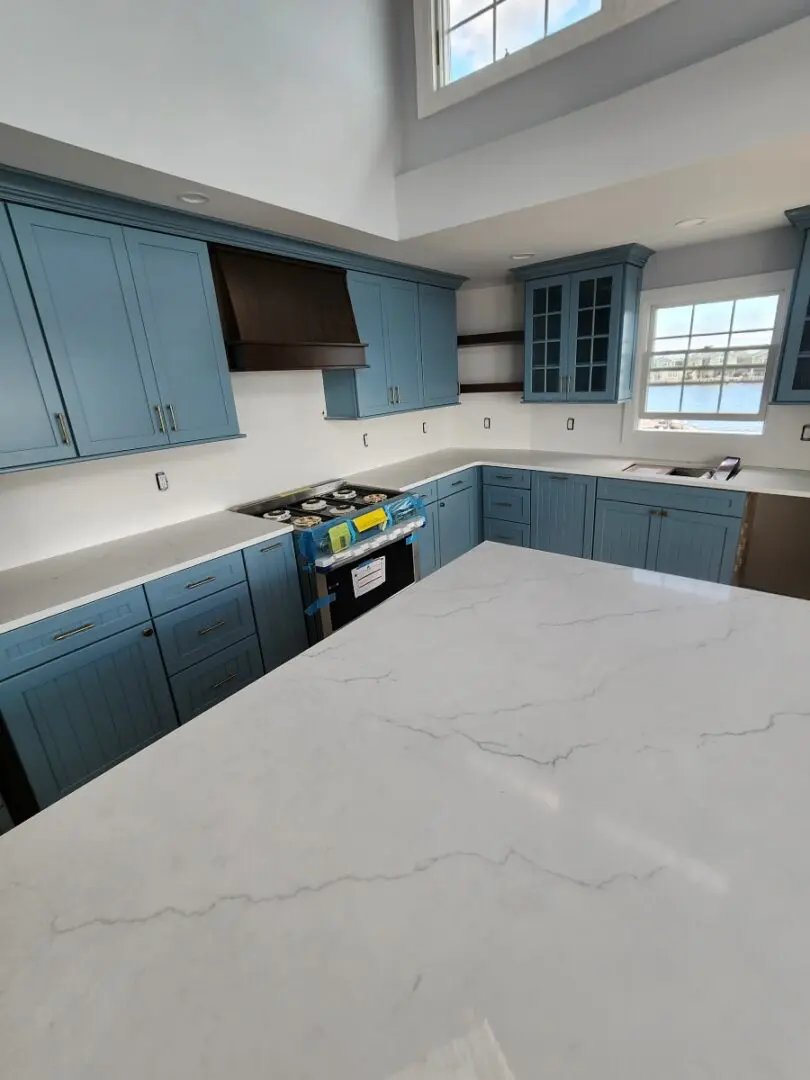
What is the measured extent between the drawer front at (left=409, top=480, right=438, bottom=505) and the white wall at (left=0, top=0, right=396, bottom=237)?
1.49 meters

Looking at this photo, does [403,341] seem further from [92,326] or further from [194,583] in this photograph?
[194,583]

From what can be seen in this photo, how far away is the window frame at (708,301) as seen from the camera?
9.66 feet

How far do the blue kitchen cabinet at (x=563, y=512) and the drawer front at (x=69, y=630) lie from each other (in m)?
2.72

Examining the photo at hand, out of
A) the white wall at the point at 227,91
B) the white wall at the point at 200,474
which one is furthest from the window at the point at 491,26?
the white wall at the point at 200,474

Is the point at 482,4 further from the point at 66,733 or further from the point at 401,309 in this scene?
the point at 66,733

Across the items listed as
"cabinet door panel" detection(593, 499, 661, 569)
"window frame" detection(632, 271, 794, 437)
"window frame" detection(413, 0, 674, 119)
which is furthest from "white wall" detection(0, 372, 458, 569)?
"window frame" detection(632, 271, 794, 437)

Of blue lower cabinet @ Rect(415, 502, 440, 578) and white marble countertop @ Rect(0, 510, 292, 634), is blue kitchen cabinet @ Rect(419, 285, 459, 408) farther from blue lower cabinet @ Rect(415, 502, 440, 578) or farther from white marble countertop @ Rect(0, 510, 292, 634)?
white marble countertop @ Rect(0, 510, 292, 634)

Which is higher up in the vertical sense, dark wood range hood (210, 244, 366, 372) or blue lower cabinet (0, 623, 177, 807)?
dark wood range hood (210, 244, 366, 372)

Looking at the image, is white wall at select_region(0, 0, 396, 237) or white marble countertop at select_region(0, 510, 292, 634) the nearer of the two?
white wall at select_region(0, 0, 396, 237)

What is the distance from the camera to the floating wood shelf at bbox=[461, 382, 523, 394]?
3.94 meters

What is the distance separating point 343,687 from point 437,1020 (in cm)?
61

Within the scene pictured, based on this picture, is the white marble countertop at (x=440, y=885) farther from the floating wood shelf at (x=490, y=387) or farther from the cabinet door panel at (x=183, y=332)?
the floating wood shelf at (x=490, y=387)

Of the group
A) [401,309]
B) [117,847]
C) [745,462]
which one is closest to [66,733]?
[117,847]

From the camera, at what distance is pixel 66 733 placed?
5.87 ft
